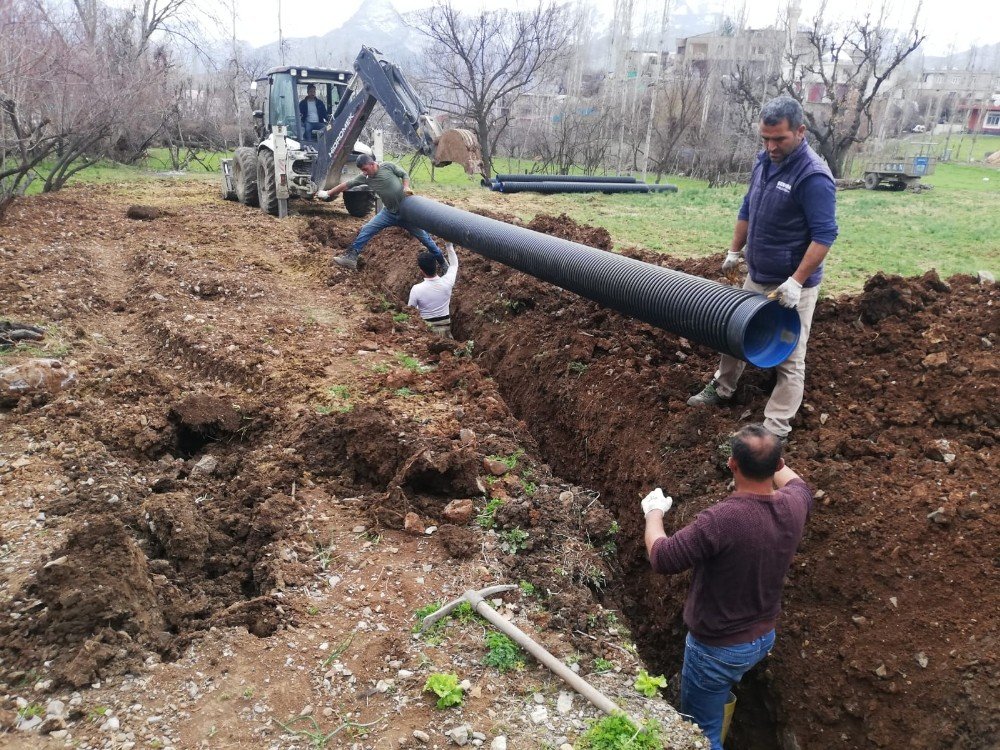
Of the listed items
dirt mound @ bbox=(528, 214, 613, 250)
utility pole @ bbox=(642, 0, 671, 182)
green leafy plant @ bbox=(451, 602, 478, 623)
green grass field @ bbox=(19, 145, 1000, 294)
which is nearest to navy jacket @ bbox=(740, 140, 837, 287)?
green leafy plant @ bbox=(451, 602, 478, 623)

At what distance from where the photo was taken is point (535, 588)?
3641 millimetres

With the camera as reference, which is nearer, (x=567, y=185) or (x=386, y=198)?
(x=386, y=198)

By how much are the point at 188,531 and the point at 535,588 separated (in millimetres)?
1987

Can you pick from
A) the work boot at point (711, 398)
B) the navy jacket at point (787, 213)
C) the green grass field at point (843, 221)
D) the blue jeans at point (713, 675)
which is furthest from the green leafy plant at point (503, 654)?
the green grass field at point (843, 221)

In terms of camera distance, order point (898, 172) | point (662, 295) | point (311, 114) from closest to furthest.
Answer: point (662, 295) < point (311, 114) < point (898, 172)

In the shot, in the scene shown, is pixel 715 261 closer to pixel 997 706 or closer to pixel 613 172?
pixel 997 706

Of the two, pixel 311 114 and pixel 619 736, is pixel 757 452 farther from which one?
pixel 311 114

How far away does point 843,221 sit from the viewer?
13.9 meters

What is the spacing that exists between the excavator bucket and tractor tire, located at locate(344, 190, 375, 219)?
18.6ft

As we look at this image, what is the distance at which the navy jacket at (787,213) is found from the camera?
13.0 ft

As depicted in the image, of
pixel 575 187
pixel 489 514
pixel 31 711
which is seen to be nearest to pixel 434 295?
pixel 489 514

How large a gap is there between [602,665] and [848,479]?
1.94 m

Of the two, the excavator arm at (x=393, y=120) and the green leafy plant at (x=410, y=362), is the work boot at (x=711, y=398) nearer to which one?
the green leafy plant at (x=410, y=362)

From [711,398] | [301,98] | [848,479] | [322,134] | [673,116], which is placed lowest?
[848,479]
